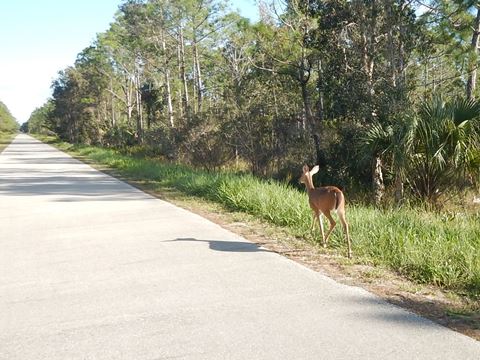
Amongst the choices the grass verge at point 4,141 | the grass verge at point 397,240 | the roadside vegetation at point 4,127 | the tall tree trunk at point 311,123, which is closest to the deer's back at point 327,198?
the grass verge at point 397,240

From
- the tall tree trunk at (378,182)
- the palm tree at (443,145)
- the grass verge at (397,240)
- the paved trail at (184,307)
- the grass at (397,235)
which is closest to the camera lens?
the paved trail at (184,307)

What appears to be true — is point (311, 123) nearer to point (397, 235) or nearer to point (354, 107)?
point (354, 107)

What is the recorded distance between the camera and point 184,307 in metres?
4.51

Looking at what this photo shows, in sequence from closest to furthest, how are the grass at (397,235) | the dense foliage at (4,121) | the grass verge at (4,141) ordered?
the grass at (397,235) → the grass verge at (4,141) → the dense foliage at (4,121)

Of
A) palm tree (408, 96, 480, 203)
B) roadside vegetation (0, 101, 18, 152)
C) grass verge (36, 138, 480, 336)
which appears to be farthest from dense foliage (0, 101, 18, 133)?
palm tree (408, 96, 480, 203)

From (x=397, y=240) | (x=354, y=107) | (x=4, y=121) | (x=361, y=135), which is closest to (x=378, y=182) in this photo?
(x=361, y=135)

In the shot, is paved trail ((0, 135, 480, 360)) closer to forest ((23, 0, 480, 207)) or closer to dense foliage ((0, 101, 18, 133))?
forest ((23, 0, 480, 207))

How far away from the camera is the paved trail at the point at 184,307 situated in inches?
143

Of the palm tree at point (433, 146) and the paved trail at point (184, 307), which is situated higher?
the palm tree at point (433, 146)

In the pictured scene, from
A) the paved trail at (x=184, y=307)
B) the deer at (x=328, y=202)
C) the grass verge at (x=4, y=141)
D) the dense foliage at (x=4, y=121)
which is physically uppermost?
the dense foliage at (x=4, y=121)

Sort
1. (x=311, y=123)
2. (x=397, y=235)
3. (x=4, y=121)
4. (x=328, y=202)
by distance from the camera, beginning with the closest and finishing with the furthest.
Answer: (x=328, y=202)
(x=397, y=235)
(x=311, y=123)
(x=4, y=121)

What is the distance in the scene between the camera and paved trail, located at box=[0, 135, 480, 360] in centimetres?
362

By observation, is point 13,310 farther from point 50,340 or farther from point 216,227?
point 216,227

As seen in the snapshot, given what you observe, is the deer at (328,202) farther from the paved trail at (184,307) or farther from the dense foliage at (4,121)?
the dense foliage at (4,121)
